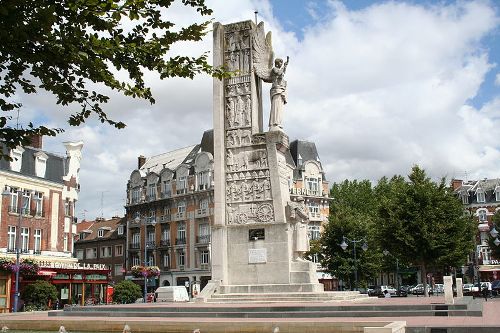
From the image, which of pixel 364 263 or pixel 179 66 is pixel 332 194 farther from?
pixel 179 66

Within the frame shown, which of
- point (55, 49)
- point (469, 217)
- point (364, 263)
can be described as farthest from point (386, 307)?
point (364, 263)

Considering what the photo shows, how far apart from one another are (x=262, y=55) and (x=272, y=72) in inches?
42.6

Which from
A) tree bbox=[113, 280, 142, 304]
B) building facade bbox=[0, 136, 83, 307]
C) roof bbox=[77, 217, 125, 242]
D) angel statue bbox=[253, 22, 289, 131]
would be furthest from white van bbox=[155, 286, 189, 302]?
roof bbox=[77, 217, 125, 242]

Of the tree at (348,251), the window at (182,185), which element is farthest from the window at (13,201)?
the tree at (348,251)

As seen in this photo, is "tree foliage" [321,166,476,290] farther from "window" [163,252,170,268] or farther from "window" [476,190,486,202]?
"window" [476,190,486,202]

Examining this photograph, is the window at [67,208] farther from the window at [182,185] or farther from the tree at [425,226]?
the tree at [425,226]

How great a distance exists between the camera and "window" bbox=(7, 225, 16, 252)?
144 ft

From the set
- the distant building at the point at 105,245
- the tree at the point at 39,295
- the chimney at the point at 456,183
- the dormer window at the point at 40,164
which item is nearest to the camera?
the tree at the point at 39,295

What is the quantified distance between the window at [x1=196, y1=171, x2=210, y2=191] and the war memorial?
40342mm

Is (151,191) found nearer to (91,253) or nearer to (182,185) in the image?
(182,185)

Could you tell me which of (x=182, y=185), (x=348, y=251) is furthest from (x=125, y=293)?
(x=182, y=185)

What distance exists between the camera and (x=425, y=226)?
4181cm

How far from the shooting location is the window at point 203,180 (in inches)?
2640

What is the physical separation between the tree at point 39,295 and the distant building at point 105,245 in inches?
1432
